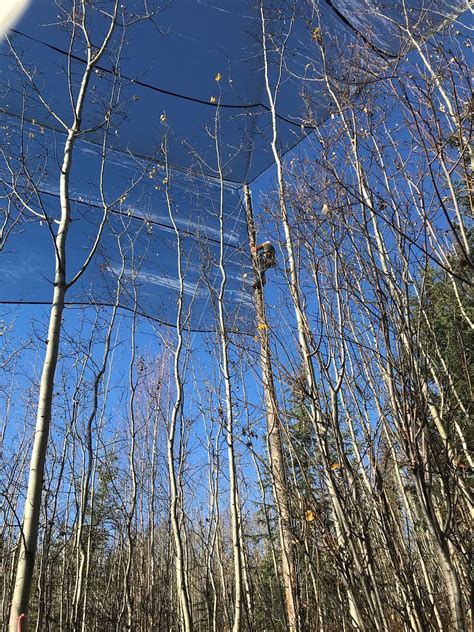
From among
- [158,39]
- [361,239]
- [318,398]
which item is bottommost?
[318,398]

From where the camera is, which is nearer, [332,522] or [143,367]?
[332,522]

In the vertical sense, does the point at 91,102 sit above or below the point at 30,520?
above

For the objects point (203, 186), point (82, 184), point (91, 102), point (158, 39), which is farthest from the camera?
point (203, 186)

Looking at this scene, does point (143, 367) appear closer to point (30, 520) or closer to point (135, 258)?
point (135, 258)

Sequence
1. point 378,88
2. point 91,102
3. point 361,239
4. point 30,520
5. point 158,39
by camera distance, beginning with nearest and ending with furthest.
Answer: point 30,520 → point 361,239 → point 378,88 → point 91,102 → point 158,39

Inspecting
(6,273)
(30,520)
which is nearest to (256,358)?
(30,520)

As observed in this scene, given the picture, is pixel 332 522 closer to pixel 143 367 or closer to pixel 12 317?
pixel 143 367

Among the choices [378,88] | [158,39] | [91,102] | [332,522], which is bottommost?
[332,522]

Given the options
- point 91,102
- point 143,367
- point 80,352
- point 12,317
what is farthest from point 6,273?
point 91,102

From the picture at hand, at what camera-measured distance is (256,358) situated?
2219 millimetres

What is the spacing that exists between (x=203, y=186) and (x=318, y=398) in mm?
3724

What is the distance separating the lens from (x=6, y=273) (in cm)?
482

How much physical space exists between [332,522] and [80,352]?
3778 millimetres

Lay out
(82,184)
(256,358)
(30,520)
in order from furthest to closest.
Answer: (82,184) < (256,358) < (30,520)
